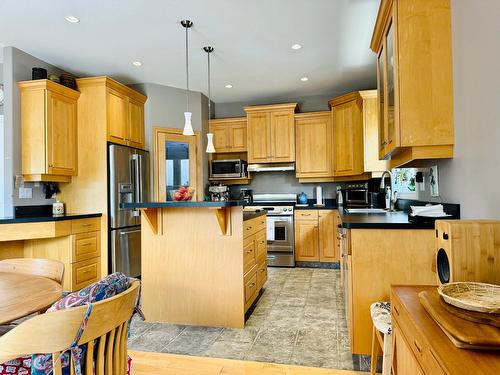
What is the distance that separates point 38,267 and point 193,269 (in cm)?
118

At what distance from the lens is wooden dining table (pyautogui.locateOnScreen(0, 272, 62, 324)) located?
116 centimetres

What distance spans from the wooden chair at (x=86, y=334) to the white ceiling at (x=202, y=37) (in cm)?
265

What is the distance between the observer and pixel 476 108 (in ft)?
5.43

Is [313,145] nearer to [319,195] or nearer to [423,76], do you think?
[319,195]

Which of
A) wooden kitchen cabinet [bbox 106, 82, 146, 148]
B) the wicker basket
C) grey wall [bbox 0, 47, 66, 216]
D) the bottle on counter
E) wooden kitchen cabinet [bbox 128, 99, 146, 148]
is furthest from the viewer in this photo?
wooden kitchen cabinet [bbox 128, 99, 146, 148]

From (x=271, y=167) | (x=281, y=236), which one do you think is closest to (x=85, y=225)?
(x=281, y=236)

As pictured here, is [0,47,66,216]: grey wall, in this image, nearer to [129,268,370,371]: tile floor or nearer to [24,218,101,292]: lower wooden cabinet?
[24,218,101,292]: lower wooden cabinet

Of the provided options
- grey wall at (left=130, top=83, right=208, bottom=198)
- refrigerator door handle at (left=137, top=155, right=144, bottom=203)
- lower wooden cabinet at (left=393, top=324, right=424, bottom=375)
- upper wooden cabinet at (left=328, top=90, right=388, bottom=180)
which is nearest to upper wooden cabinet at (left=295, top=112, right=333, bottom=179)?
upper wooden cabinet at (left=328, top=90, right=388, bottom=180)

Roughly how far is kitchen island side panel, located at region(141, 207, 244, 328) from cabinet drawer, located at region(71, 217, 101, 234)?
47.8 inches

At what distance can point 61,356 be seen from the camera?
908mm

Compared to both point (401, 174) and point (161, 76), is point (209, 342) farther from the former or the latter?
point (161, 76)

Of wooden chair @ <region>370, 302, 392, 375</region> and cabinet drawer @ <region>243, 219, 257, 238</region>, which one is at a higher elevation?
cabinet drawer @ <region>243, 219, 257, 238</region>

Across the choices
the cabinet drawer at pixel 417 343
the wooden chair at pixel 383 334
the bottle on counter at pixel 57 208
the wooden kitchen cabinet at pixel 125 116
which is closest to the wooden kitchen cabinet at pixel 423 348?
the cabinet drawer at pixel 417 343

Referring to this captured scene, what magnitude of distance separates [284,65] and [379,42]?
1757 millimetres
